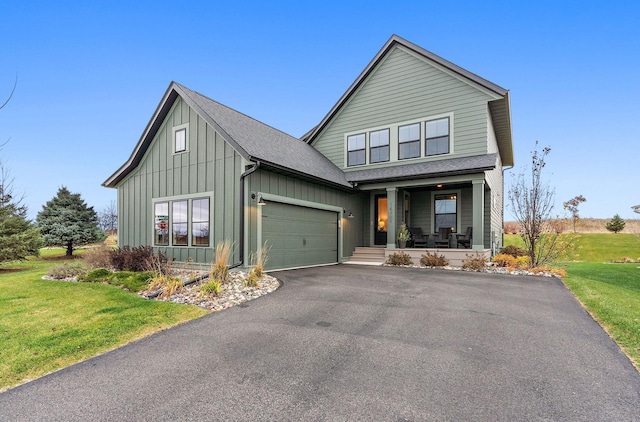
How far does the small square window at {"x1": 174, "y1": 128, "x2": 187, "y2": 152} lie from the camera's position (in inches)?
433

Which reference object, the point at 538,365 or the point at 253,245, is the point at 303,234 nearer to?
the point at 253,245

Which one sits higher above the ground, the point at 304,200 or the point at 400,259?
the point at 304,200

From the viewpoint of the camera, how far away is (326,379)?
3.24 meters

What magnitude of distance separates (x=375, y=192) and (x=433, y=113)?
4364 millimetres

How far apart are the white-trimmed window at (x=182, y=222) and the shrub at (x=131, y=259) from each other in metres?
1.02

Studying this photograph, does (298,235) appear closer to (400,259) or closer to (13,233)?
(400,259)

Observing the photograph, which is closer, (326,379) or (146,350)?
(326,379)

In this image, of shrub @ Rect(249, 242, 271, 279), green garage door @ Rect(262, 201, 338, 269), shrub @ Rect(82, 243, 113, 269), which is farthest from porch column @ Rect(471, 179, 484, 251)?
shrub @ Rect(82, 243, 113, 269)

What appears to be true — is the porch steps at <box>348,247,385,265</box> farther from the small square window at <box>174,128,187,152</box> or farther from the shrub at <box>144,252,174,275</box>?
the small square window at <box>174,128,187,152</box>

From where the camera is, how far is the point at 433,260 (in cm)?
1155

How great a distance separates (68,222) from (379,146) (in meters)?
19.0

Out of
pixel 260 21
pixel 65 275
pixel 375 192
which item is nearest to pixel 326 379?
pixel 65 275

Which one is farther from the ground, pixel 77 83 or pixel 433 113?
pixel 77 83

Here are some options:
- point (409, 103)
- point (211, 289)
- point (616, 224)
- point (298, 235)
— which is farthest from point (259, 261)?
point (616, 224)
